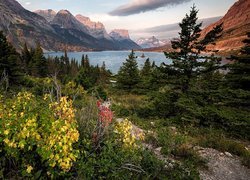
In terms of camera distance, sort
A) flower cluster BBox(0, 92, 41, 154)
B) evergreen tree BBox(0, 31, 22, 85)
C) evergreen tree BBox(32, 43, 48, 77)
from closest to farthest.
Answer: flower cluster BBox(0, 92, 41, 154), evergreen tree BBox(0, 31, 22, 85), evergreen tree BBox(32, 43, 48, 77)

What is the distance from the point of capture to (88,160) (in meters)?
4.68

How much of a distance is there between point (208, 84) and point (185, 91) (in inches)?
72.8

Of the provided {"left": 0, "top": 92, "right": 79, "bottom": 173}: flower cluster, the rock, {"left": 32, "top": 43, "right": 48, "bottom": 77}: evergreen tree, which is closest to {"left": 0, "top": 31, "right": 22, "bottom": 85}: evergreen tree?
{"left": 32, "top": 43, "right": 48, "bottom": 77}: evergreen tree

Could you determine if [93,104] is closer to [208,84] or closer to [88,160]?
[88,160]

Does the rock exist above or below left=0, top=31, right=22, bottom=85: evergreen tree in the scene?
below

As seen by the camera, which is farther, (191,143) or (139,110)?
(139,110)

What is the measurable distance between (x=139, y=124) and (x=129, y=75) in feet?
61.8

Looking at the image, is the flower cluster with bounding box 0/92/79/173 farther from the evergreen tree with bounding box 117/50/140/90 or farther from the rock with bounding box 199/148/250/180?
the evergreen tree with bounding box 117/50/140/90

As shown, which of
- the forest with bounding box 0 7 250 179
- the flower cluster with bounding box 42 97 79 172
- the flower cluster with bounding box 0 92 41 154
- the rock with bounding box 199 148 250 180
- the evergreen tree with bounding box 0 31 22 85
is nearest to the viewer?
the flower cluster with bounding box 42 97 79 172

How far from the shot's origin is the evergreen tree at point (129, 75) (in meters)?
31.3

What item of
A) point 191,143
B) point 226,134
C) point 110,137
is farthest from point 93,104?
point 226,134

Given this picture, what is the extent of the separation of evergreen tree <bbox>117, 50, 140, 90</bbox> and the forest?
13.0 meters

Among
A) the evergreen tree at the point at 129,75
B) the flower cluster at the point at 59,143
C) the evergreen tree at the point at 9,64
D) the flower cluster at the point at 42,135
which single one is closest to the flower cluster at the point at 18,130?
the flower cluster at the point at 42,135

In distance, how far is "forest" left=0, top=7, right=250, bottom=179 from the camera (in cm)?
397
